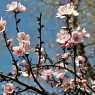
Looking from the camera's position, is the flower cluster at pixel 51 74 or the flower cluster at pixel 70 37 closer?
the flower cluster at pixel 70 37

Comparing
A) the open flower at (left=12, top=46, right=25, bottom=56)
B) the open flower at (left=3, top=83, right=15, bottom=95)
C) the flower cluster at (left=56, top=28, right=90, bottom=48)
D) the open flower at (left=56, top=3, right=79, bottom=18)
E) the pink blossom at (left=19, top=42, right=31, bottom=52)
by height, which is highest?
the open flower at (left=56, top=3, right=79, bottom=18)

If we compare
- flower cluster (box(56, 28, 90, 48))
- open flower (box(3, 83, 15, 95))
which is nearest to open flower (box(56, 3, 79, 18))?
flower cluster (box(56, 28, 90, 48))

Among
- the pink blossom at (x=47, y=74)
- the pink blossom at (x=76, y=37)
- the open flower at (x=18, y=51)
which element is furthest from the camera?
the pink blossom at (x=47, y=74)

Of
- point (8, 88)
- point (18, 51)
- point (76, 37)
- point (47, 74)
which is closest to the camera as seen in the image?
point (76, 37)

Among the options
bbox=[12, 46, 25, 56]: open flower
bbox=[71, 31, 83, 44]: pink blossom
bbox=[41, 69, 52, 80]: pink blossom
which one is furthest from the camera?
bbox=[41, 69, 52, 80]: pink blossom

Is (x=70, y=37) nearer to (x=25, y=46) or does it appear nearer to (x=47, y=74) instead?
(x=25, y=46)

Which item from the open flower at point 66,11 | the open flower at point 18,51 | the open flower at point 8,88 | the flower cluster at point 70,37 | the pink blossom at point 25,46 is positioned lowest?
the open flower at point 8,88

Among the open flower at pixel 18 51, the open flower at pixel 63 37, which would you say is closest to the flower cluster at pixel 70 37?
the open flower at pixel 63 37

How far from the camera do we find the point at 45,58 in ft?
15.3

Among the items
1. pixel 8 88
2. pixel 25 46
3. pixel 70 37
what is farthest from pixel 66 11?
pixel 8 88

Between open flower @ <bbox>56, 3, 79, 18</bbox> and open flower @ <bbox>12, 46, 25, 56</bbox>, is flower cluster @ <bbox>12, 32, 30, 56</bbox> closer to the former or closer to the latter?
open flower @ <bbox>12, 46, 25, 56</bbox>

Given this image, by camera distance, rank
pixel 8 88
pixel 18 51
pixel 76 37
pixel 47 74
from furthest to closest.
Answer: pixel 47 74, pixel 8 88, pixel 18 51, pixel 76 37

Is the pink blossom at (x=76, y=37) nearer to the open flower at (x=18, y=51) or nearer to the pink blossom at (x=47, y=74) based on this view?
the open flower at (x=18, y=51)

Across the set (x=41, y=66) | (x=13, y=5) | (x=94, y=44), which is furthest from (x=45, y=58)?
(x=94, y=44)
